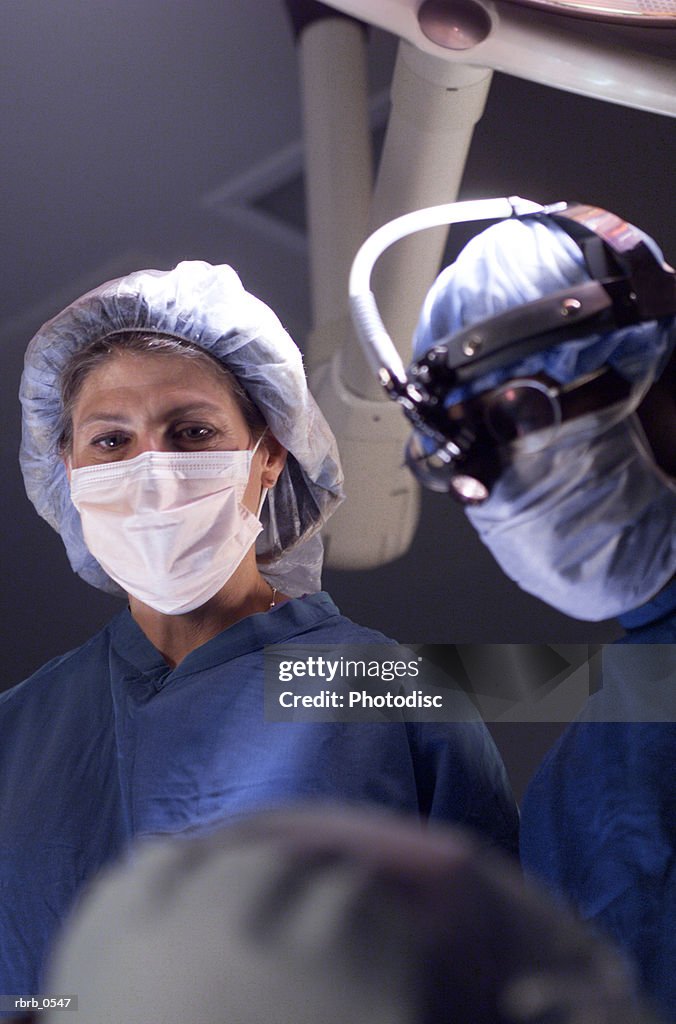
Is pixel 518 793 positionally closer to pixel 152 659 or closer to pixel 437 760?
pixel 437 760

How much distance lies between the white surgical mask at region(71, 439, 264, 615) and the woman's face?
0.02 meters

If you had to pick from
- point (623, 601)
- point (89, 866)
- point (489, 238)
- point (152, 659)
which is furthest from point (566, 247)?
point (89, 866)

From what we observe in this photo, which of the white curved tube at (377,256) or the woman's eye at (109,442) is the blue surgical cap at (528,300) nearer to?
the white curved tube at (377,256)

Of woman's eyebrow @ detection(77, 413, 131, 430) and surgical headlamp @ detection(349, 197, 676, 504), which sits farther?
woman's eyebrow @ detection(77, 413, 131, 430)

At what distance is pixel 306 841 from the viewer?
0.77 meters

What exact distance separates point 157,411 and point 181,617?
252 millimetres

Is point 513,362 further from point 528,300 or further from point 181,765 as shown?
point 181,765

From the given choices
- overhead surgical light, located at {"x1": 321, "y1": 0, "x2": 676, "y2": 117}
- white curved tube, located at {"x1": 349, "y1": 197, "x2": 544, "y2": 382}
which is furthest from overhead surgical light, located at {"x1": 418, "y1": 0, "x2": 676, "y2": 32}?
white curved tube, located at {"x1": 349, "y1": 197, "x2": 544, "y2": 382}

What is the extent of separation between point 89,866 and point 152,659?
9.8 inches

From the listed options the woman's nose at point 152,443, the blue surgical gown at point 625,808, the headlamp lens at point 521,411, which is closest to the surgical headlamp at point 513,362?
the headlamp lens at point 521,411

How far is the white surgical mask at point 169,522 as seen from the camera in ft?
4.53

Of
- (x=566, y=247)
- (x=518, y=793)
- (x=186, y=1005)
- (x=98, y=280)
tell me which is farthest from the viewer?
(x=98, y=280)

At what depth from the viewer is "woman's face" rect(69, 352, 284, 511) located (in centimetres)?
140

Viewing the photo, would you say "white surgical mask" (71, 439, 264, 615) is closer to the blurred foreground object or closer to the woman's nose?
the woman's nose
